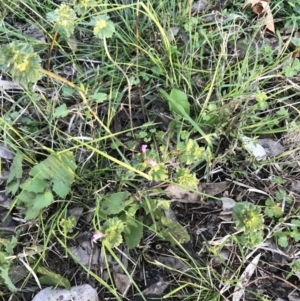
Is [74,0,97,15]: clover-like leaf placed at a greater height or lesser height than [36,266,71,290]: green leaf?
greater

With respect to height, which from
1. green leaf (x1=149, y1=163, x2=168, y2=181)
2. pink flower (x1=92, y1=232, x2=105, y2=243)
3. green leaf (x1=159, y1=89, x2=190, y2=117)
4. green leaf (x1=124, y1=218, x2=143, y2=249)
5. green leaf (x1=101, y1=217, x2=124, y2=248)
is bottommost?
green leaf (x1=124, y1=218, x2=143, y2=249)

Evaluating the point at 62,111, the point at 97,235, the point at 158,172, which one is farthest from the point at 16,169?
the point at 158,172

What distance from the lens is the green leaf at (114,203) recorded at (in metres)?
1.53

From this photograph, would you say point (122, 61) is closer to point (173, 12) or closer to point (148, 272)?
point (173, 12)

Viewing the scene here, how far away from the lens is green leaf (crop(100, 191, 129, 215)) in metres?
1.53

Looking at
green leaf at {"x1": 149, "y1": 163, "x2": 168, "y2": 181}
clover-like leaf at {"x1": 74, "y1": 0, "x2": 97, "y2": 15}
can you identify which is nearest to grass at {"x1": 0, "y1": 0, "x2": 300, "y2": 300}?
green leaf at {"x1": 149, "y1": 163, "x2": 168, "y2": 181}

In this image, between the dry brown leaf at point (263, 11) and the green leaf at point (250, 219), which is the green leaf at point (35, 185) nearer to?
the green leaf at point (250, 219)

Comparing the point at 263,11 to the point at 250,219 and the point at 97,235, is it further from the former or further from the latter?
the point at 97,235

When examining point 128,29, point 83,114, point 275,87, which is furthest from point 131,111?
point 275,87

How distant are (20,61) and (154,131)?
55cm

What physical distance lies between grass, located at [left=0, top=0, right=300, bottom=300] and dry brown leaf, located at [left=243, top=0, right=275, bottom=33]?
35 millimetres

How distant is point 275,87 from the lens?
5.74ft

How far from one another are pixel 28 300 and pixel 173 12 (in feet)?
3.46

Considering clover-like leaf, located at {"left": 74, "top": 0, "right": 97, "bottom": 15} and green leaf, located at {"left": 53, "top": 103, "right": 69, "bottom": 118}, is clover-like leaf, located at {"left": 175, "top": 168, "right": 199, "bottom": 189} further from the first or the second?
clover-like leaf, located at {"left": 74, "top": 0, "right": 97, "bottom": 15}
